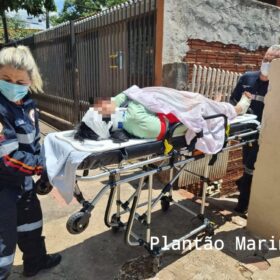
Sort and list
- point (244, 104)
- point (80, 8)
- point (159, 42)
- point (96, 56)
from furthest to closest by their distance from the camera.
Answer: point (80, 8)
point (96, 56)
point (159, 42)
point (244, 104)

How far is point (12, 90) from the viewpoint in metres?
2.03

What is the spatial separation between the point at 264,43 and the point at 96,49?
3.21 meters

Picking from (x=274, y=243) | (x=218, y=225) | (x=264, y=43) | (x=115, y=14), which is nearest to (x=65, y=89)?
(x=115, y=14)

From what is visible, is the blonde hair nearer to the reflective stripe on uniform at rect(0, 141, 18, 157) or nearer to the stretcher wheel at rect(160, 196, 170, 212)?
the reflective stripe on uniform at rect(0, 141, 18, 157)

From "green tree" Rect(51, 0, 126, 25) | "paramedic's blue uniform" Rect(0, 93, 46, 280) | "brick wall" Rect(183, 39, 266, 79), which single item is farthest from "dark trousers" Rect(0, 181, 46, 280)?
"green tree" Rect(51, 0, 126, 25)

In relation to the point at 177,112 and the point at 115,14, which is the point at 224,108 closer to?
the point at 177,112

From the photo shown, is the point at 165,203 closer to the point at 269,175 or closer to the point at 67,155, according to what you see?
the point at 269,175

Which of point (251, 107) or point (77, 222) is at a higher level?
point (251, 107)

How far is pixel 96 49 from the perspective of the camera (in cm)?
597

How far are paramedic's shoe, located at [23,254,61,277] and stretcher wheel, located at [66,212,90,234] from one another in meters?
0.85

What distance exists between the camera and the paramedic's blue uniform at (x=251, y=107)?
3.44 metres

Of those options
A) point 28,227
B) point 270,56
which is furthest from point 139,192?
point 270,56

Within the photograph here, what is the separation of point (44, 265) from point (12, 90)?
59.1 inches

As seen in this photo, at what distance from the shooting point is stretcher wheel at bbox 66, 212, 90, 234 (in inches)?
76.6
